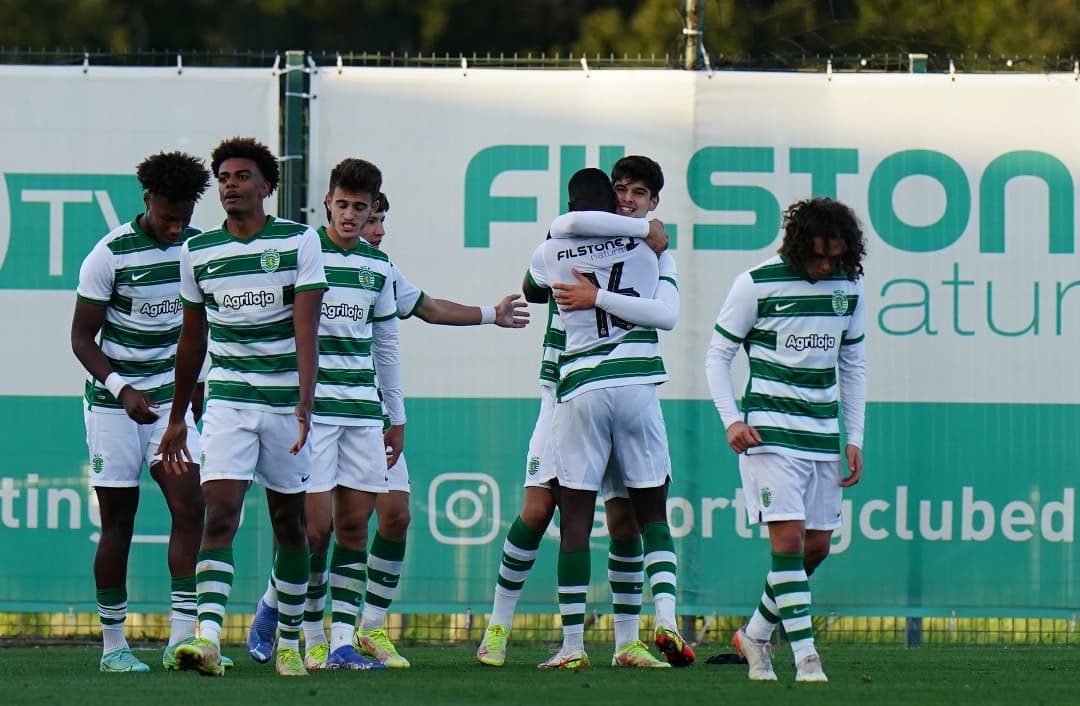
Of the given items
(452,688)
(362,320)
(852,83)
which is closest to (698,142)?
(852,83)

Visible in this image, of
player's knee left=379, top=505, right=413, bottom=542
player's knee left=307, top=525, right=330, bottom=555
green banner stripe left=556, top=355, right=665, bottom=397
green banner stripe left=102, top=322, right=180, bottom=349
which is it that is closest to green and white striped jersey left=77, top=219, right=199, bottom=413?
green banner stripe left=102, top=322, right=180, bottom=349

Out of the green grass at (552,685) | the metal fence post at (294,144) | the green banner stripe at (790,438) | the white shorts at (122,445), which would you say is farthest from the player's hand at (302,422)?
the metal fence post at (294,144)

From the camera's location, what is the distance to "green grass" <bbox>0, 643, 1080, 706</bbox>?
264 inches

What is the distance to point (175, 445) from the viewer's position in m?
7.50

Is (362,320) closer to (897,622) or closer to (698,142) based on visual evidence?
(698,142)

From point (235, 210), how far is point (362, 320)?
3.27ft

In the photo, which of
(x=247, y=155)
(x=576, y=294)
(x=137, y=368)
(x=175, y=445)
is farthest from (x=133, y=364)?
(x=576, y=294)

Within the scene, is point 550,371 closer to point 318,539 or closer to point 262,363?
point 318,539

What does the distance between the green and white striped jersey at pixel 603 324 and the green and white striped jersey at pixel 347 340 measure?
796mm

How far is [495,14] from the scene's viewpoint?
36750 mm

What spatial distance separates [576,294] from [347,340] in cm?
105

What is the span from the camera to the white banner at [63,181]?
10.1 metres

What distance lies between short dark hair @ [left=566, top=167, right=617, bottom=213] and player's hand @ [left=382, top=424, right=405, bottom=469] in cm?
140

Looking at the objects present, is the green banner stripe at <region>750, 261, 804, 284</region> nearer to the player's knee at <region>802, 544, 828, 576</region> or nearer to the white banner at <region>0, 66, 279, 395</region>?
the player's knee at <region>802, 544, 828, 576</region>
